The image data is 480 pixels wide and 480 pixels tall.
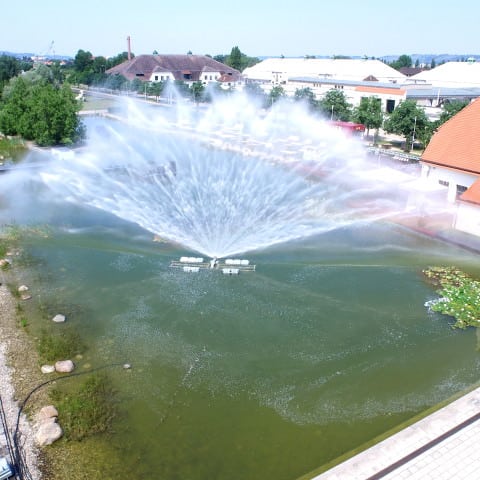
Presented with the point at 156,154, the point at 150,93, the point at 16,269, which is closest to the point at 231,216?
the point at 16,269

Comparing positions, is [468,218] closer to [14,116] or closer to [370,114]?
[370,114]

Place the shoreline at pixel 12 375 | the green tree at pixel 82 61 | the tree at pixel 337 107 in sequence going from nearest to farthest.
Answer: the shoreline at pixel 12 375
the tree at pixel 337 107
the green tree at pixel 82 61

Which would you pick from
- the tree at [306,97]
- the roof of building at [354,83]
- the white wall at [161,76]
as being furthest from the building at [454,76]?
the white wall at [161,76]

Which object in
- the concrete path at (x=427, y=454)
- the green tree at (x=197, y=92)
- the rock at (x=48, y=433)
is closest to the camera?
the concrete path at (x=427, y=454)

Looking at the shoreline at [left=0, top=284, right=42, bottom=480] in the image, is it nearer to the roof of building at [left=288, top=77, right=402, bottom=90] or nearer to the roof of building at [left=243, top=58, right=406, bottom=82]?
the roof of building at [left=288, top=77, right=402, bottom=90]

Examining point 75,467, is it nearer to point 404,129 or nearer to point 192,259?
point 192,259

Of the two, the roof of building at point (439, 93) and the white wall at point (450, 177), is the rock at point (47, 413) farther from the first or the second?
the roof of building at point (439, 93)
